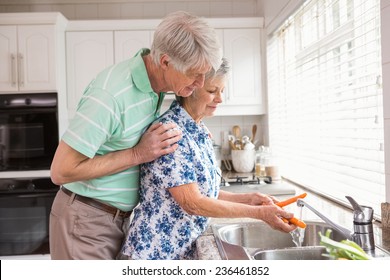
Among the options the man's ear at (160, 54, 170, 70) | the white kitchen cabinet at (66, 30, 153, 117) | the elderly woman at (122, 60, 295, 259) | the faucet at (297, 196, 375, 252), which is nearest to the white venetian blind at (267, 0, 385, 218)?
the faucet at (297, 196, 375, 252)

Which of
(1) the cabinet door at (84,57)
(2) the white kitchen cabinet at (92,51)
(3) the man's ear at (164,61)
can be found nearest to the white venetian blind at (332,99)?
(3) the man's ear at (164,61)

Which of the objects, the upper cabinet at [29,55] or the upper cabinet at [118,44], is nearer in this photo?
the upper cabinet at [29,55]

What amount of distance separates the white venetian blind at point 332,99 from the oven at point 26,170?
3.67ft

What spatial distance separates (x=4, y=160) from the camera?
80.7 inches

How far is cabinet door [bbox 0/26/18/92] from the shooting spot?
2.09 m

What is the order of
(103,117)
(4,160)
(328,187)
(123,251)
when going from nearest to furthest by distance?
(103,117)
(123,251)
(328,187)
(4,160)

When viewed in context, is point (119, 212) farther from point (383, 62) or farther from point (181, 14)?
point (383, 62)

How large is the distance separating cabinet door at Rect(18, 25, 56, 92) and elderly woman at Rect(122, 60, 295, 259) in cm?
137

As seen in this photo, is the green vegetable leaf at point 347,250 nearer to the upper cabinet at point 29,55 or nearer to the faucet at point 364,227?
the faucet at point 364,227

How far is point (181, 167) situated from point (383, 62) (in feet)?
1.67

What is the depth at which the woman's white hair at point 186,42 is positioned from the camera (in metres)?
0.81

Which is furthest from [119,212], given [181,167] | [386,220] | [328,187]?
[328,187]

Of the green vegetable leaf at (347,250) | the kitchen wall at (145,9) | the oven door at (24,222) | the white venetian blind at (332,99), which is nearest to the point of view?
the green vegetable leaf at (347,250)

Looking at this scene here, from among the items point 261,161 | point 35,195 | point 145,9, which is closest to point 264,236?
point 261,161
